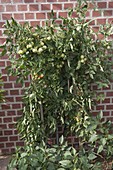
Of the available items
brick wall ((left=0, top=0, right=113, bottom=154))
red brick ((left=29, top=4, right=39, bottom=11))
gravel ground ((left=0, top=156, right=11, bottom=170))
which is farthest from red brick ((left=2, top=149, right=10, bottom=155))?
red brick ((left=29, top=4, right=39, bottom=11))

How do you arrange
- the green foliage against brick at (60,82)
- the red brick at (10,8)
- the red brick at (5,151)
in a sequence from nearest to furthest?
the green foliage against brick at (60,82), the red brick at (10,8), the red brick at (5,151)

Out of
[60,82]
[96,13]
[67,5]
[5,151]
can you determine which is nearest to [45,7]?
[67,5]

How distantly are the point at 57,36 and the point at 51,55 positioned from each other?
0.17 meters

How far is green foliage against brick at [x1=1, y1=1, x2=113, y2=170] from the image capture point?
2.52 metres

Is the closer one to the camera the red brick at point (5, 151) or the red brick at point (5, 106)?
the red brick at point (5, 106)

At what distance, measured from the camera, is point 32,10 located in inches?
113

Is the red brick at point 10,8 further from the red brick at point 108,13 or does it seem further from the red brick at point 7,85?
the red brick at point 108,13

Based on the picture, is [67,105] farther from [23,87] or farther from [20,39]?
Answer: [20,39]

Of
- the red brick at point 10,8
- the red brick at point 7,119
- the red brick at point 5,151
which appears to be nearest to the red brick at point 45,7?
the red brick at point 10,8

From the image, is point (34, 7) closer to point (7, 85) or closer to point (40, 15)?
point (40, 15)

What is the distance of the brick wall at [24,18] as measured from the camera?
112 inches

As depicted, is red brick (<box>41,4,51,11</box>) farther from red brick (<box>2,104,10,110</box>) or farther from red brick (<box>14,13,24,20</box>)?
red brick (<box>2,104,10,110</box>)

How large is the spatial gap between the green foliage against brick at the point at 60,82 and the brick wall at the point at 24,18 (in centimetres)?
14

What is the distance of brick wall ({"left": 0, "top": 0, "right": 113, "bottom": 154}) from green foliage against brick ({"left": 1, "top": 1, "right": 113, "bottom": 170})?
0.45 ft
